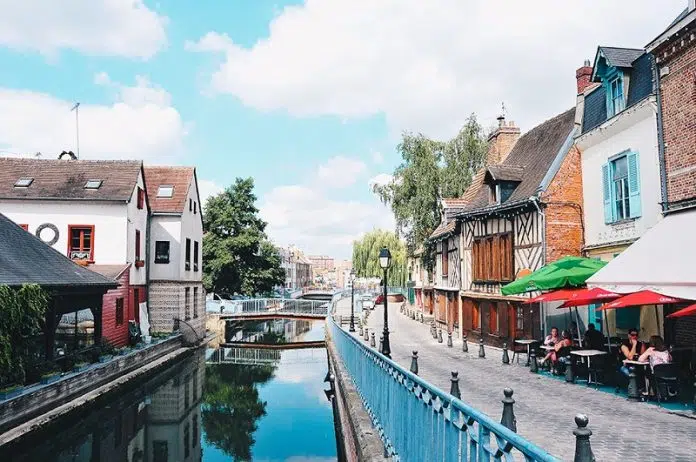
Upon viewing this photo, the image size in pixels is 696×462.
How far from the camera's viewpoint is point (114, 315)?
2362cm

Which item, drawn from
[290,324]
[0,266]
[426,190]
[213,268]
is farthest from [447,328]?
[290,324]

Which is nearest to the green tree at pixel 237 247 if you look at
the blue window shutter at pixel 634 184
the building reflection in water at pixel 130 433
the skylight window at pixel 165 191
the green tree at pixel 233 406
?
the skylight window at pixel 165 191

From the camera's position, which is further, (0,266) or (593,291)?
(0,266)

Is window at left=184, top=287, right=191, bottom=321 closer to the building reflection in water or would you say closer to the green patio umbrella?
the building reflection in water

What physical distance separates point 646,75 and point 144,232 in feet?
81.1

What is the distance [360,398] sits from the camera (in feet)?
36.0

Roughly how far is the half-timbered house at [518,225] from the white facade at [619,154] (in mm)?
591

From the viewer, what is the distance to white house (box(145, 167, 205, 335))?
30.0 meters

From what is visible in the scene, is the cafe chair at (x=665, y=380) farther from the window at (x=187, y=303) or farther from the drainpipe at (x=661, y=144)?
the window at (x=187, y=303)

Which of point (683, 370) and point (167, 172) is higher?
point (167, 172)

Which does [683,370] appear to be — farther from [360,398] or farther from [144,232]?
[144,232]

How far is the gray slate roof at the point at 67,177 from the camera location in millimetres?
26000

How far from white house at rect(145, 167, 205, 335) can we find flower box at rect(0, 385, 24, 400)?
15.7 metres

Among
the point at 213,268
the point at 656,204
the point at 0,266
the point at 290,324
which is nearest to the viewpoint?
the point at 656,204
